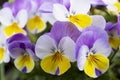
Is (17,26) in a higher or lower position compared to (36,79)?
higher

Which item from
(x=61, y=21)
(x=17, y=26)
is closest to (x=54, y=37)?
(x=61, y=21)

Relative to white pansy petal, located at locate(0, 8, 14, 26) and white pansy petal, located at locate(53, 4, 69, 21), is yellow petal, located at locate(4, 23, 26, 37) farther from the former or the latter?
white pansy petal, located at locate(53, 4, 69, 21)

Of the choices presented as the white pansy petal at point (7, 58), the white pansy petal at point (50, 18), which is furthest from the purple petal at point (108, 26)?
the white pansy petal at point (7, 58)

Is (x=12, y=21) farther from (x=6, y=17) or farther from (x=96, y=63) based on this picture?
(x=96, y=63)

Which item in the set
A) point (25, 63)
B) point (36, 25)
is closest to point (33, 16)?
point (36, 25)

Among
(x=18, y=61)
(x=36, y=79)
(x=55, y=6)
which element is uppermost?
(x=55, y=6)

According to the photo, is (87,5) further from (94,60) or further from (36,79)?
(36,79)
